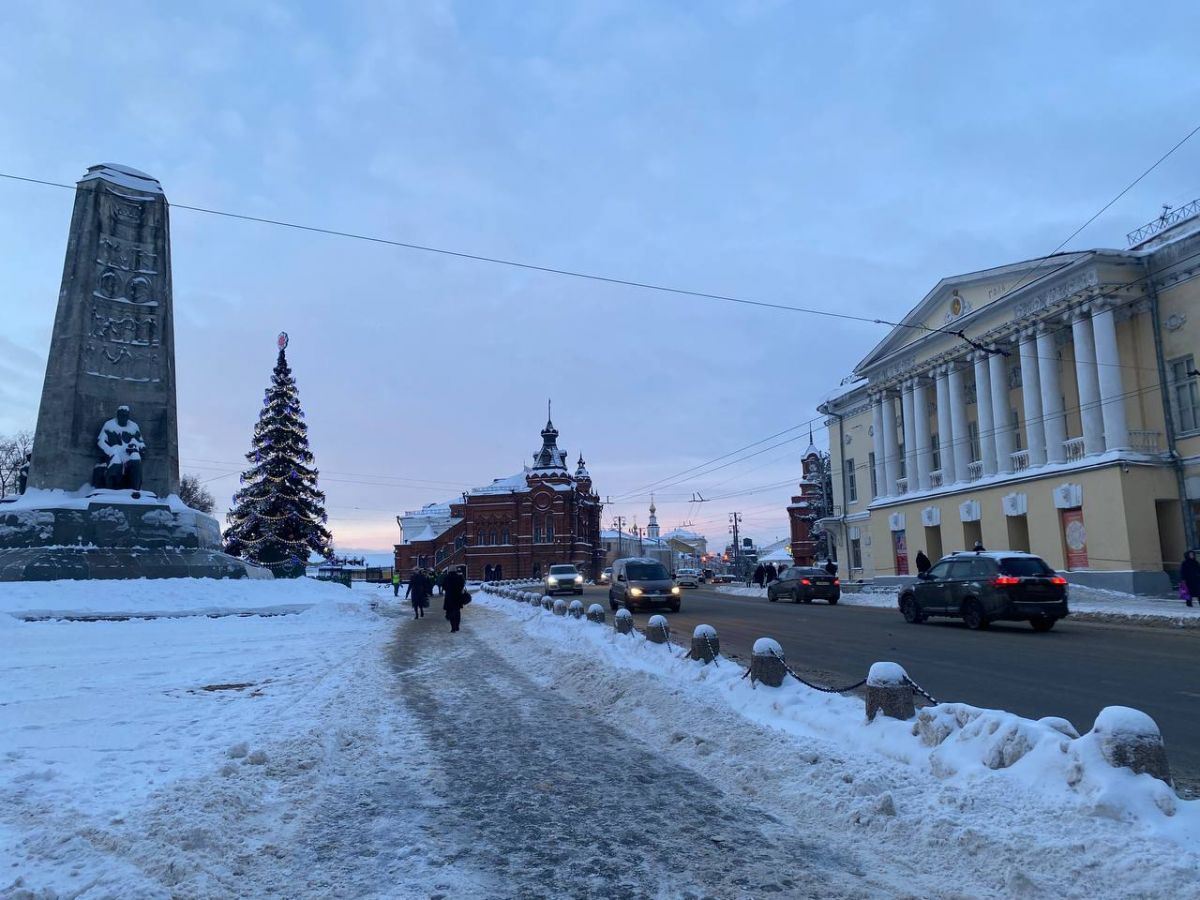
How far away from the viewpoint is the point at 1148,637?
16.3 metres

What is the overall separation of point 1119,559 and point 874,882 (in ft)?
94.1

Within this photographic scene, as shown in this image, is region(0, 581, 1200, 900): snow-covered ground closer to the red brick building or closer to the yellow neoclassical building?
the yellow neoclassical building

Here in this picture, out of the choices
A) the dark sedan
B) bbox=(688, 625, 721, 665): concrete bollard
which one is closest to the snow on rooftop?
bbox=(688, 625, 721, 665): concrete bollard

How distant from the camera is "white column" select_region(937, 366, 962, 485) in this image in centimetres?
3744

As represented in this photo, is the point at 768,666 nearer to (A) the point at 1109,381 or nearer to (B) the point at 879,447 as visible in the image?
(A) the point at 1109,381

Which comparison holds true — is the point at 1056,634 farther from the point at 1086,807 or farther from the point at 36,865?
the point at 36,865

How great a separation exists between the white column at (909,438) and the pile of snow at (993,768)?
117 ft

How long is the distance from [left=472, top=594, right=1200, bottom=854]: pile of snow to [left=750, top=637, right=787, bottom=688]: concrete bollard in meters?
0.30

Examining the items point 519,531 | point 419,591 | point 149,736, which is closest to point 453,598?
point 419,591

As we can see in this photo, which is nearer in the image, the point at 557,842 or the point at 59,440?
the point at 557,842

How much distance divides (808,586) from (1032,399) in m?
12.1

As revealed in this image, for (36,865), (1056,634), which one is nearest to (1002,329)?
(1056,634)

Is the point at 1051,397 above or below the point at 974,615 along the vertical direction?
above

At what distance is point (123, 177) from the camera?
24562 millimetres
